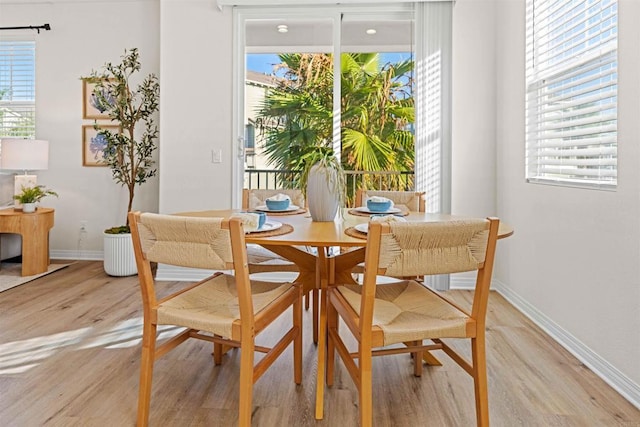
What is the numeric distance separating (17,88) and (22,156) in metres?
1.13

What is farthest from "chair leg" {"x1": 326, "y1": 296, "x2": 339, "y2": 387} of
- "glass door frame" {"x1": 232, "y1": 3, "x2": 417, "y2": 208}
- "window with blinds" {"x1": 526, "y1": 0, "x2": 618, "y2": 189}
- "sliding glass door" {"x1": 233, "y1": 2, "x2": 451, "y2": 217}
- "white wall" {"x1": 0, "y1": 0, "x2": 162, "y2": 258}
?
"white wall" {"x1": 0, "y1": 0, "x2": 162, "y2": 258}

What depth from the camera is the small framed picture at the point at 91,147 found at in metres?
4.64

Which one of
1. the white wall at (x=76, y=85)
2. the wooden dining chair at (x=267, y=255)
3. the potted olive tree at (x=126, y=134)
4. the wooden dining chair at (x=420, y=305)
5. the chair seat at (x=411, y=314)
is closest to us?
the wooden dining chair at (x=420, y=305)

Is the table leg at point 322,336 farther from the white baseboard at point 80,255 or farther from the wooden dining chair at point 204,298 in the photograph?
the white baseboard at point 80,255

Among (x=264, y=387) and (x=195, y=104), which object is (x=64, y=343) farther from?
(x=195, y=104)

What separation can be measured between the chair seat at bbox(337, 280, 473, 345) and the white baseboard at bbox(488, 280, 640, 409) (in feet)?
3.07

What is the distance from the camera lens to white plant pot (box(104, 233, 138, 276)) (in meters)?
3.95

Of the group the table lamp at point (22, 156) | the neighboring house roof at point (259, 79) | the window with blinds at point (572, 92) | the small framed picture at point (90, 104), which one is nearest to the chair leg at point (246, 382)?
the window with blinds at point (572, 92)

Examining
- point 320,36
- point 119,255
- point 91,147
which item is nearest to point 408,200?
point 320,36

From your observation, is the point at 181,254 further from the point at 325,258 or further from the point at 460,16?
the point at 460,16

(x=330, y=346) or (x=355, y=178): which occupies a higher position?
(x=355, y=178)

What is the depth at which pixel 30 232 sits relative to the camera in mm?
3928

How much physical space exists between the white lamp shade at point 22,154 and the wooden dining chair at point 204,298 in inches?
128

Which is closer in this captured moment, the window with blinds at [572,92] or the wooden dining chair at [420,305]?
the wooden dining chair at [420,305]
